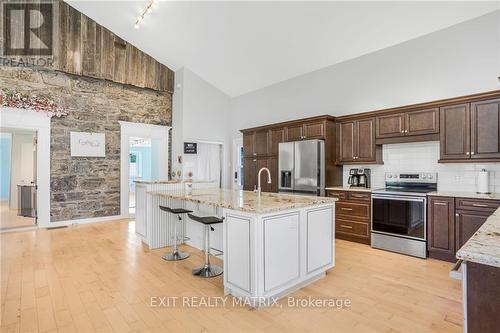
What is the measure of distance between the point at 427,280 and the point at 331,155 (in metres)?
2.56

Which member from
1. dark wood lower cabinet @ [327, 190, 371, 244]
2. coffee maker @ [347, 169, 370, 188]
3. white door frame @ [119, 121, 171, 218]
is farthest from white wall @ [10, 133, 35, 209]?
coffee maker @ [347, 169, 370, 188]

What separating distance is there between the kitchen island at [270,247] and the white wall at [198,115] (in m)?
4.49

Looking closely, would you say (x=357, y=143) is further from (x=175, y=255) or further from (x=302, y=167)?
(x=175, y=255)

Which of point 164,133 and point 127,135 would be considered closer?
point 127,135

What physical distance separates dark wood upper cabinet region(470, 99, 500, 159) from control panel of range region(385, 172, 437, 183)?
688 mm

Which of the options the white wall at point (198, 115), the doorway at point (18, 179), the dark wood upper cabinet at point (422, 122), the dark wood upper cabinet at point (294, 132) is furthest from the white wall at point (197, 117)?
the dark wood upper cabinet at point (422, 122)

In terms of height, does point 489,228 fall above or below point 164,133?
below

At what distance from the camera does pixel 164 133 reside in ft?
24.5

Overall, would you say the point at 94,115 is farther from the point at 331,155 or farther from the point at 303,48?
the point at 331,155

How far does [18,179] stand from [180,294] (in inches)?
313

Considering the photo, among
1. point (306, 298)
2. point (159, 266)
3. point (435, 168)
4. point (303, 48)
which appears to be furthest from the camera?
point (303, 48)

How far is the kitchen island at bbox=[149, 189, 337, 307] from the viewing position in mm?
2438

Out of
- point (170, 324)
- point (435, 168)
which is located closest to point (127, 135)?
point (170, 324)

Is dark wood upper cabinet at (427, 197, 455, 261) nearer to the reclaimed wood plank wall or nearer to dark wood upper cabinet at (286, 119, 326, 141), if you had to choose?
dark wood upper cabinet at (286, 119, 326, 141)
